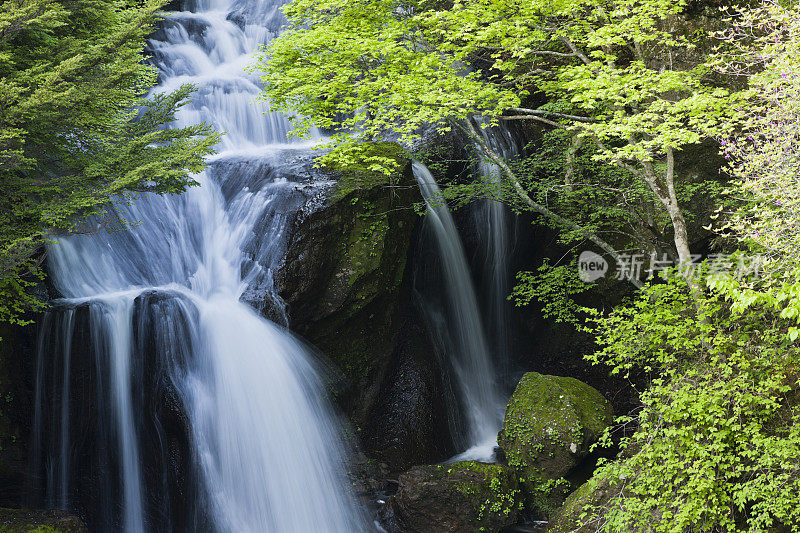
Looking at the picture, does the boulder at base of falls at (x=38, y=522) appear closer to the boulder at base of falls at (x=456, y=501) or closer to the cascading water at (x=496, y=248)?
the boulder at base of falls at (x=456, y=501)

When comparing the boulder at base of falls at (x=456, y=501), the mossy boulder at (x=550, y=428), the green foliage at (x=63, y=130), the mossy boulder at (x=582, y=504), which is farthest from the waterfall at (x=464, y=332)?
the green foliage at (x=63, y=130)

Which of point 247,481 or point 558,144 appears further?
point 558,144

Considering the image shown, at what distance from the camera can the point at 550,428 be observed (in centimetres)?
812

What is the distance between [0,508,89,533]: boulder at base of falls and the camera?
5641 millimetres

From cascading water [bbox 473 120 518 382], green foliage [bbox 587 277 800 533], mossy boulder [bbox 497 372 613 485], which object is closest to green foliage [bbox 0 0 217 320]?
mossy boulder [bbox 497 372 613 485]

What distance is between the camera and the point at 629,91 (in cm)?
656

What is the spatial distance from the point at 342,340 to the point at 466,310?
3.24 metres

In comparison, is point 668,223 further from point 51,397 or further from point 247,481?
point 51,397

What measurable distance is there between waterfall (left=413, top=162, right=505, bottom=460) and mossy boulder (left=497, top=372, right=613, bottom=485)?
1877mm

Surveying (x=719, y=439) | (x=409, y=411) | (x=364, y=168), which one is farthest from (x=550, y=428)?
(x=364, y=168)

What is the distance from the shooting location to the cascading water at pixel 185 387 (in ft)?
22.5

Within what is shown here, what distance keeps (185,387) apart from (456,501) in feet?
12.3

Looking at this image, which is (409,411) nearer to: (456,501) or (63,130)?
(456,501)

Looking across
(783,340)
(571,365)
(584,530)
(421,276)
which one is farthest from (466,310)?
(783,340)
